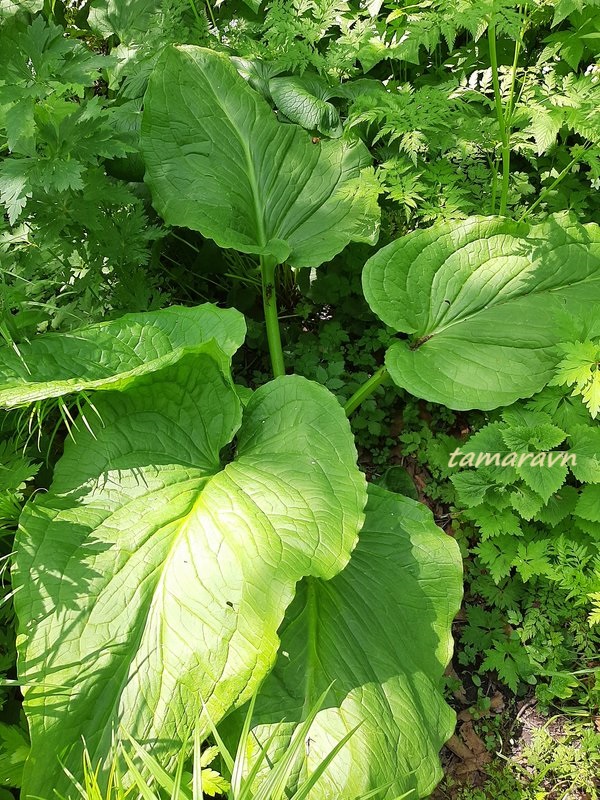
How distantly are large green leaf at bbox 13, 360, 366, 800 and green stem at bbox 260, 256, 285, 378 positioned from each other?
508 mm

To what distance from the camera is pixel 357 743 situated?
1.54 metres

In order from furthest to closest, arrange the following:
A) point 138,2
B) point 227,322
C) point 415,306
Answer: point 138,2, point 415,306, point 227,322

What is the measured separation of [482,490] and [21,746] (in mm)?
1520

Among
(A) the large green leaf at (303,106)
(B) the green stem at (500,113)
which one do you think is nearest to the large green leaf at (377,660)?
(B) the green stem at (500,113)

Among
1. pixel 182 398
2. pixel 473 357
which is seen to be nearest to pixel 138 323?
pixel 182 398

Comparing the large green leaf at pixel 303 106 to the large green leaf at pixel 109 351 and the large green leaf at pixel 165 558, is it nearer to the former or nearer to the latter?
the large green leaf at pixel 109 351

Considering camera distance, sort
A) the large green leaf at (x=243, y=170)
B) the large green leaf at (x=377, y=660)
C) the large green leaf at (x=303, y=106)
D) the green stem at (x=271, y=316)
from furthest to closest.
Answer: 1. the large green leaf at (x=303, y=106)
2. the green stem at (x=271, y=316)
3. the large green leaf at (x=243, y=170)
4. the large green leaf at (x=377, y=660)

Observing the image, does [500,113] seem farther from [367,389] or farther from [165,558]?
[165,558]

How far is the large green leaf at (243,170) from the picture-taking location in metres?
2.25

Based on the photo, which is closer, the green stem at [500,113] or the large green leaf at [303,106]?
the green stem at [500,113]

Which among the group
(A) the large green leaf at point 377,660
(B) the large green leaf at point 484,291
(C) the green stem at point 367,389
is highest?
(B) the large green leaf at point 484,291

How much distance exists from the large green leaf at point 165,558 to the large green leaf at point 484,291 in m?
0.56

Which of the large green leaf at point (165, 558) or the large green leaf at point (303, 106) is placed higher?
the large green leaf at point (303, 106)

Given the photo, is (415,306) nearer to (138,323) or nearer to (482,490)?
(482,490)
